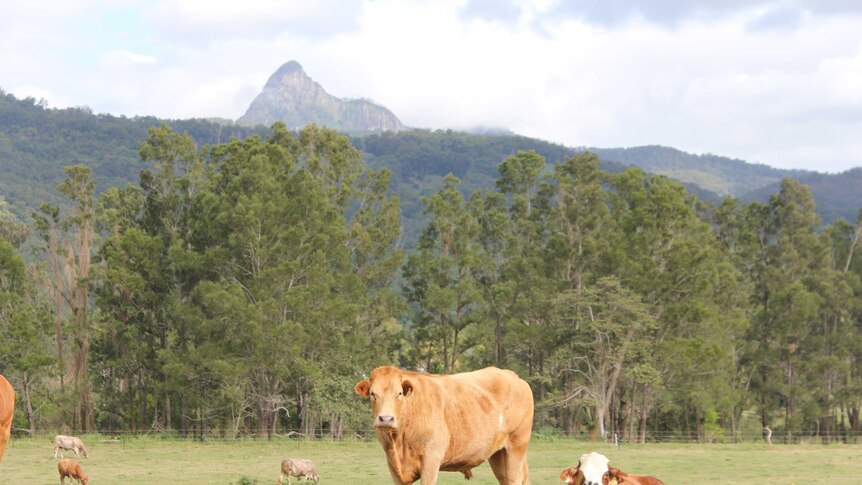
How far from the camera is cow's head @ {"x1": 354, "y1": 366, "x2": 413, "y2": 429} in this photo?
9742mm

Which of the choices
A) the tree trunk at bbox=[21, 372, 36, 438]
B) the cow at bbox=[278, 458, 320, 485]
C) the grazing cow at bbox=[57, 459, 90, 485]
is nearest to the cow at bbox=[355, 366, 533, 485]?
the cow at bbox=[278, 458, 320, 485]

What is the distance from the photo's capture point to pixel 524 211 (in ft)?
181

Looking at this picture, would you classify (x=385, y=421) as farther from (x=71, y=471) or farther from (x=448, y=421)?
(x=71, y=471)

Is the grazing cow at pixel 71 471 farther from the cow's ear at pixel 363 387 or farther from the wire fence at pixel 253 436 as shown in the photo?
the wire fence at pixel 253 436

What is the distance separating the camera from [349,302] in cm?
4766

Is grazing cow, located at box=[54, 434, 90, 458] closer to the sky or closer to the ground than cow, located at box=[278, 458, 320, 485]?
closer to the ground

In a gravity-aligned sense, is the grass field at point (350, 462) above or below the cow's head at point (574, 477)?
below

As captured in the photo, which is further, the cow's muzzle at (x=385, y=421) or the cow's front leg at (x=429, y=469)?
the cow's front leg at (x=429, y=469)

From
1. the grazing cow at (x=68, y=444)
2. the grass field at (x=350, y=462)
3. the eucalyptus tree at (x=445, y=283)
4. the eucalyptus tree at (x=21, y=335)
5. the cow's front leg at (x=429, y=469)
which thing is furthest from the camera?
the eucalyptus tree at (x=445, y=283)

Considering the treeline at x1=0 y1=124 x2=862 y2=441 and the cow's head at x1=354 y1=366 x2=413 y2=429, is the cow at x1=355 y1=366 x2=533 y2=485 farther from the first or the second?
the treeline at x1=0 y1=124 x2=862 y2=441

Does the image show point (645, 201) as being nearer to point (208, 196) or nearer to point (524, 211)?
point (524, 211)

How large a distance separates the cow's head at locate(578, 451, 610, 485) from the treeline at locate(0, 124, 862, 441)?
32.3 meters

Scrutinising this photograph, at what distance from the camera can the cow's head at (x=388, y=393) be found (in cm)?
974

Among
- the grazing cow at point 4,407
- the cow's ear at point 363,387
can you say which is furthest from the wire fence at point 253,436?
the cow's ear at point 363,387
